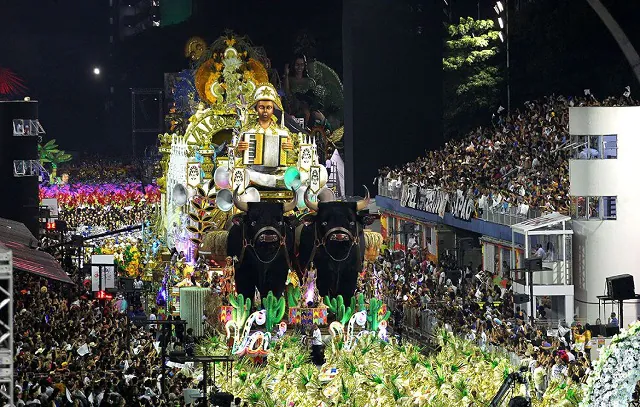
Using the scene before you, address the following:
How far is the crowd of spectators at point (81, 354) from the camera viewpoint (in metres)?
24.5

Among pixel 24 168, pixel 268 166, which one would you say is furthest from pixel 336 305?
pixel 24 168

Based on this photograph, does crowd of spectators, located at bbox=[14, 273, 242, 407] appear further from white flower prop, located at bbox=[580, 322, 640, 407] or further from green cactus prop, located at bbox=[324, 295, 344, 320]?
white flower prop, located at bbox=[580, 322, 640, 407]

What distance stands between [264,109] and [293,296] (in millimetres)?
4995

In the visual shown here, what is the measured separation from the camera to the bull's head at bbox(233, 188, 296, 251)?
120 ft

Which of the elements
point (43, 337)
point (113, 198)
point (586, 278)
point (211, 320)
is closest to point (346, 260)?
point (211, 320)

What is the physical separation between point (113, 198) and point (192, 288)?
31.6 meters

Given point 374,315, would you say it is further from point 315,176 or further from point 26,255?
point 26,255

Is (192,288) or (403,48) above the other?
(403,48)

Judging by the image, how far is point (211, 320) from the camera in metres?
37.4

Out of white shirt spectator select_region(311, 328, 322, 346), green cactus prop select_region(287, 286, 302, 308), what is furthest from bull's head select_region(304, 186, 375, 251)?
white shirt spectator select_region(311, 328, 322, 346)

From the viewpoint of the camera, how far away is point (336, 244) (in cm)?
3659

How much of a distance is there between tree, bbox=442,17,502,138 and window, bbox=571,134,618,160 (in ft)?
76.9

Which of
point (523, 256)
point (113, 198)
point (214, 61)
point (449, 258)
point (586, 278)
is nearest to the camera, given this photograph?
point (586, 278)

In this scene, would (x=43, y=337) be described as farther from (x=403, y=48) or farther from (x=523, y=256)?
(x=403, y=48)
